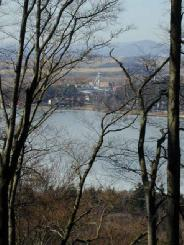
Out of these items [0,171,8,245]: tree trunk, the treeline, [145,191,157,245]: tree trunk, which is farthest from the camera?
the treeline

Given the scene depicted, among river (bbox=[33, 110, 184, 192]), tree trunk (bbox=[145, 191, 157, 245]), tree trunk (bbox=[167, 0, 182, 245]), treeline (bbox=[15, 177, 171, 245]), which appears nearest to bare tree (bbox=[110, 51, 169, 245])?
tree trunk (bbox=[145, 191, 157, 245])

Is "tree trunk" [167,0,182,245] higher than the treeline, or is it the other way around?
"tree trunk" [167,0,182,245]

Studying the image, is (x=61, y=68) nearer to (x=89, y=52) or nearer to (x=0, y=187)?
(x=89, y=52)

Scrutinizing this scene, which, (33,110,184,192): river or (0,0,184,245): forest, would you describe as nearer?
(0,0,184,245): forest

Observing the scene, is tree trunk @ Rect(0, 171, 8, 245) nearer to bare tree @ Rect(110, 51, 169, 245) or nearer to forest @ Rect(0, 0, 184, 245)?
forest @ Rect(0, 0, 184, 245)

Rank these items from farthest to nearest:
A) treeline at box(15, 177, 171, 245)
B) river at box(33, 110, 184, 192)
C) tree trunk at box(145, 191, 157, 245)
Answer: treeline at box(15, 177, 171, 245) < river at box(33, 110, 184, 192) < tree trunk at box(145, 191, 157, 245)

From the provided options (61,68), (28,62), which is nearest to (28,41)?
(28,62)

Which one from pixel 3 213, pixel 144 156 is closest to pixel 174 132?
pixel 3 213

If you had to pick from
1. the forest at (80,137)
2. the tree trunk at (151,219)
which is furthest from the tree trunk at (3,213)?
the tree trunk at (151,219)

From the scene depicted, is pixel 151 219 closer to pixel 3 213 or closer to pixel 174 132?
pixel 174 132
